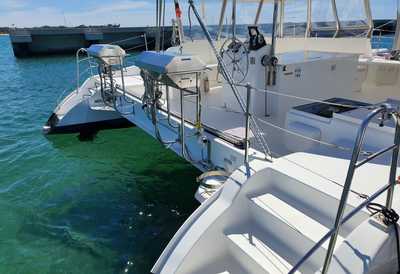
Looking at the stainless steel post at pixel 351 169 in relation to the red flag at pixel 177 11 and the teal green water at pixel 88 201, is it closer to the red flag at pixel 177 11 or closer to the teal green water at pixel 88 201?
the teal green water at pixel 88 201

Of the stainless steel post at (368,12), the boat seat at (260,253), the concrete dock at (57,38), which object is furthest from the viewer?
the concrete dock at (57,38)

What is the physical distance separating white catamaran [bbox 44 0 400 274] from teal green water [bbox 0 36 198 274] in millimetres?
1098

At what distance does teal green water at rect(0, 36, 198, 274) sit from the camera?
396 centimetres

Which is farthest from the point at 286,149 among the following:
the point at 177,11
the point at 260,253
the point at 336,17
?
the point at 177,11

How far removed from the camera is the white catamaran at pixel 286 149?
2059mm

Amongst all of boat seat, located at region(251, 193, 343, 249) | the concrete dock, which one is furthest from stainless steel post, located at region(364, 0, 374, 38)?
the concrete dock

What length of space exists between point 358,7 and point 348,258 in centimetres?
520

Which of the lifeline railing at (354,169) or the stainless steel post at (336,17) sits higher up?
the stainless steel post at (336,17)

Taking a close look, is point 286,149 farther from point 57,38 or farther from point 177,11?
point 57,38

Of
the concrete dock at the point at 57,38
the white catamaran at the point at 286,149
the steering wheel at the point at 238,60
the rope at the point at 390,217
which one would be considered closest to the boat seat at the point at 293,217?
the white catamaran at the point at 286,149

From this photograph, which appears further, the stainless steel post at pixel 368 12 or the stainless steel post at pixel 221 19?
the stainless steel post at pixel 221 19

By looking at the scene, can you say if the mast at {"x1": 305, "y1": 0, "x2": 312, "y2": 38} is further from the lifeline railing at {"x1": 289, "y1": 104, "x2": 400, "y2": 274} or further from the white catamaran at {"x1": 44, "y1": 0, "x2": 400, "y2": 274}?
the lifeline railing at {"x1": 289, "y1": 104, "x2": 400, "y2": 274}

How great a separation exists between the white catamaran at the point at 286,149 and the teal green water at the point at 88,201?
3.60 ft

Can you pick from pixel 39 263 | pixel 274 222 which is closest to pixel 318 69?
pixel 274 222
